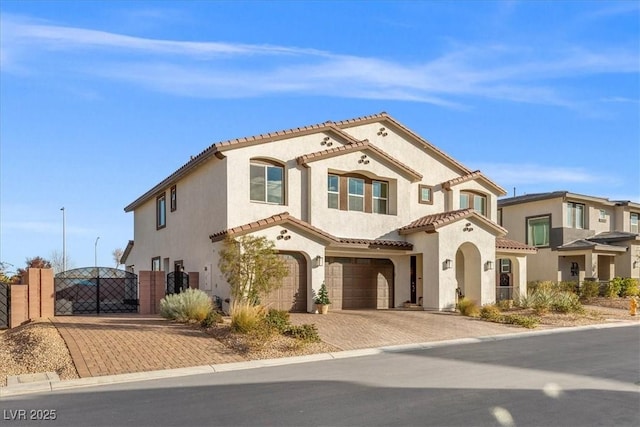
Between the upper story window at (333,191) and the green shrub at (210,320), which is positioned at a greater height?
the upper story window at (333,191)

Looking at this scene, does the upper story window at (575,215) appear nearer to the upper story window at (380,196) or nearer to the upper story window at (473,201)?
the upper story window at (473,201)

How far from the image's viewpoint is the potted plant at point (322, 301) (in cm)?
2245

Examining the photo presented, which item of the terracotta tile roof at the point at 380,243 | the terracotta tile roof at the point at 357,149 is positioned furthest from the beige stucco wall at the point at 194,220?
the terracotta tile roof at the point at 380,243

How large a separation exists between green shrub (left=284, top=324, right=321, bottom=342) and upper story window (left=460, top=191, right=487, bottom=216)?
53.1 feet

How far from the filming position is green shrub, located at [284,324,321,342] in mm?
16241

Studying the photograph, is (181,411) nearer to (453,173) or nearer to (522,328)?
(522,328)

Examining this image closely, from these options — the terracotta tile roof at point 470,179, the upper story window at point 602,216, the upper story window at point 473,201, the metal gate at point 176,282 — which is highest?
the terracotta tile roof at point 470,179

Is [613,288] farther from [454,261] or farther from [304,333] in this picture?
[304,333]

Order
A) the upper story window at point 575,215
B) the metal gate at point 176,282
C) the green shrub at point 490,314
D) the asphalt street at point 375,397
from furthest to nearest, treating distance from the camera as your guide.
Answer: the upper story window at point 575,215
the metal gate at point 176,282
the green shrub at point 490,314
the asphalt street at point 375,397

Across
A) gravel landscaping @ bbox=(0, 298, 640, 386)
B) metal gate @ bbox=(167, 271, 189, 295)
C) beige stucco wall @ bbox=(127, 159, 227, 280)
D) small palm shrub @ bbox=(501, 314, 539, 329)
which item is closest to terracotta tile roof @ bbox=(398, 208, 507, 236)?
small palm shrub @ bbox=(501, 314, 539, 329)

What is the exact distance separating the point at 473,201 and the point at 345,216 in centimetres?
931

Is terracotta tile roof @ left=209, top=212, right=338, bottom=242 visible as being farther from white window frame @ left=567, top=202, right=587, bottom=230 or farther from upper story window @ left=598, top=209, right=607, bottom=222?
upper story window @ left=598, top=209, right=607, bottom=222

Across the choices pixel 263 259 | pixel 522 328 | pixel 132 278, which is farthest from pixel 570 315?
pixel 132 278

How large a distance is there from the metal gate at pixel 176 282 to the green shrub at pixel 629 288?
28.0 meters
